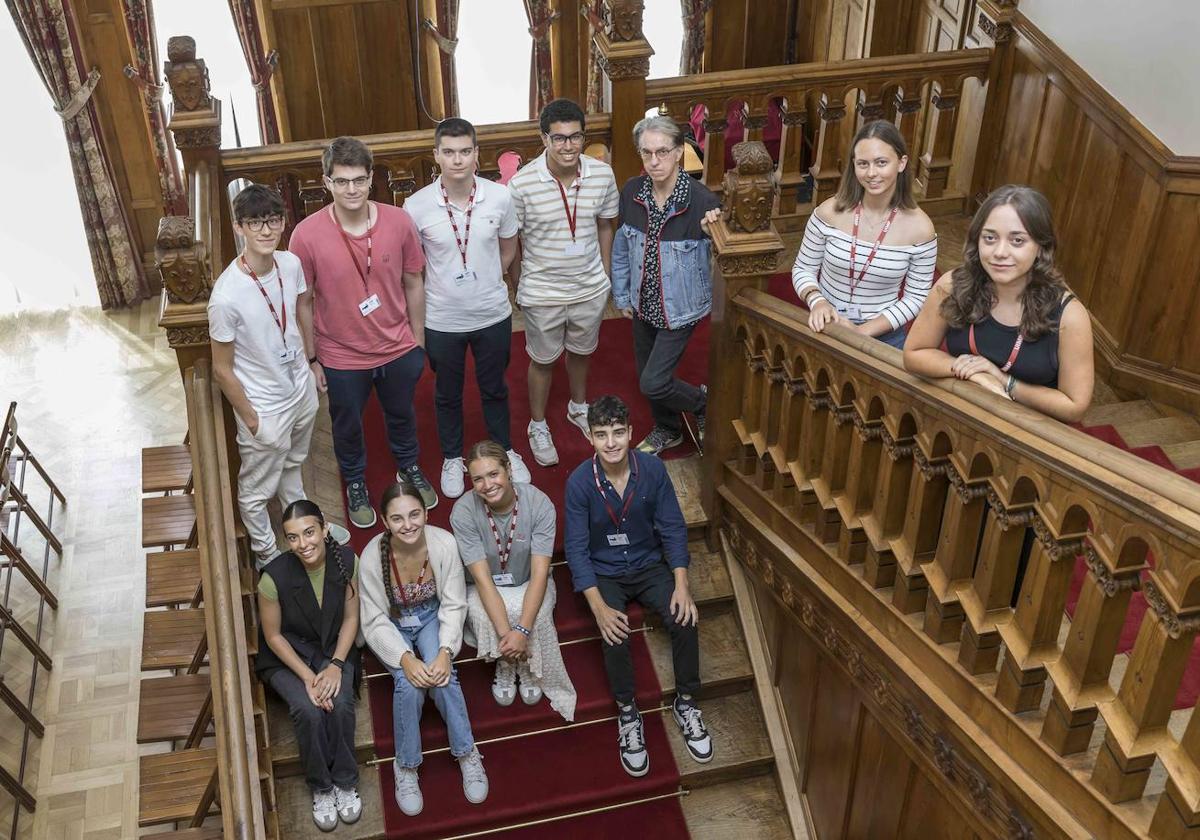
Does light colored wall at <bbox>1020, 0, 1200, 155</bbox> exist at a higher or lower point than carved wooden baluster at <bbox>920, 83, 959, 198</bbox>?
higher

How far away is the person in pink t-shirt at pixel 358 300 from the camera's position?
4.26m

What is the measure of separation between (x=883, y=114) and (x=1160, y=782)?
12.3 feet

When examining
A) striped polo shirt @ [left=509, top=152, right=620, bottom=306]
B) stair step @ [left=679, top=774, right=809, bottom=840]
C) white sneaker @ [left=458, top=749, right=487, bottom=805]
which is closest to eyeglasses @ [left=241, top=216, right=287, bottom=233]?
striped polo shirt @ [left=509, top=152, right=620, bottom=306]

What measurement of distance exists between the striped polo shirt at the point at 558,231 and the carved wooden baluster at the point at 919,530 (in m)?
1.64

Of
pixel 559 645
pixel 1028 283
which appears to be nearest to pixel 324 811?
pixel 559 645

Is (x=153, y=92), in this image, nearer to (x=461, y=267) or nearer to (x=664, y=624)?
(x=461, y=267)

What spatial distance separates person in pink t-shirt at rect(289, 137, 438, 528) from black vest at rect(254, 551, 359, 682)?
603 millimetres

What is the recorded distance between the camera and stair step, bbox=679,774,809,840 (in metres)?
4.66

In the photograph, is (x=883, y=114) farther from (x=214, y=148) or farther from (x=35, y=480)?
(x=35, y=480)

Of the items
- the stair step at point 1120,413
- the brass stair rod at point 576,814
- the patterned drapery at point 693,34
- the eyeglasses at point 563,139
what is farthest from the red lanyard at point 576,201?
the patterned drapery at point 693,34

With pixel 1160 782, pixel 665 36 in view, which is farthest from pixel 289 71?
pixel 1160 782

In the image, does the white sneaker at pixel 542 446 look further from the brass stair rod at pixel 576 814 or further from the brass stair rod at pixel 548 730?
the brass stair rod at pixel 576 814

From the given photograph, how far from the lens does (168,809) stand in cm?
460

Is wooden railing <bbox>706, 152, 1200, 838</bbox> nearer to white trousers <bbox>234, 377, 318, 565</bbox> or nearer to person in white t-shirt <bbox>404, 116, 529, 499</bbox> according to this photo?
person in white t-shirt <bbox>404, 116, 529, 499</bbox>
